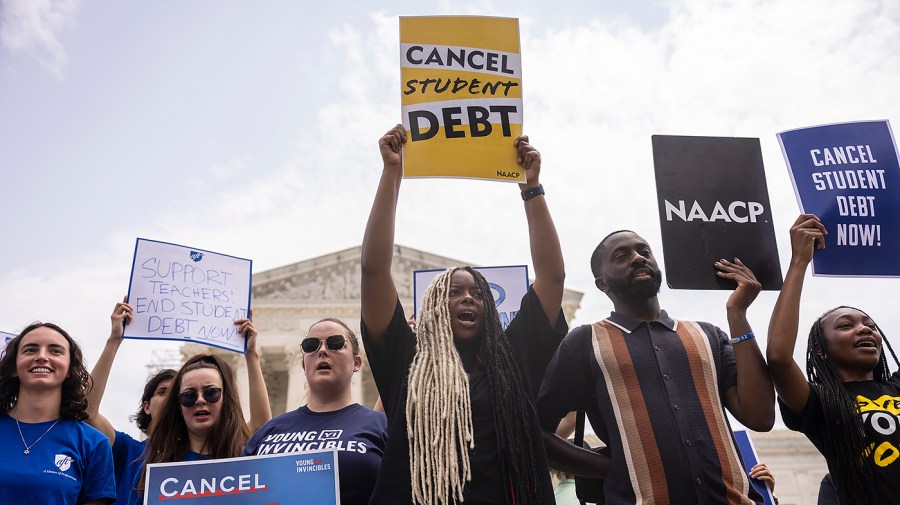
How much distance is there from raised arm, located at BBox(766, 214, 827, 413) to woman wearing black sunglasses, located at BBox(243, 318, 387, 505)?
1765 millimetres

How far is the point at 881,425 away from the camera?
131 inches

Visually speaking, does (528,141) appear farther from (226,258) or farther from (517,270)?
(226,258)

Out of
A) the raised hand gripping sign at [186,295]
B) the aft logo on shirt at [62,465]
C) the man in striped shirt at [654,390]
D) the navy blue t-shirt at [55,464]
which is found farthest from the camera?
the raised hand gripping sign at [186,295]

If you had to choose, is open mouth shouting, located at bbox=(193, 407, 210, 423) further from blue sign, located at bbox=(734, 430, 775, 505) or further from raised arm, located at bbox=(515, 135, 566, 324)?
blue sign, located at bbox=(734, 430, 775, 505)

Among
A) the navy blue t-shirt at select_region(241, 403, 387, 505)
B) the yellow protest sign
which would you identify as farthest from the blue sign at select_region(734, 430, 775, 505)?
the yellow protest sign

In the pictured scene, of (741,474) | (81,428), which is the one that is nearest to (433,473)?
(741,474)

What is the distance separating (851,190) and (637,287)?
157 centimetres

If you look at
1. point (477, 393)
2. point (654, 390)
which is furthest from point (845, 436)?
point (477, 393)

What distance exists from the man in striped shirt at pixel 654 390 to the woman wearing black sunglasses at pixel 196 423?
1767 millimetres

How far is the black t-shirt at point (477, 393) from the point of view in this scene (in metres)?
2.88

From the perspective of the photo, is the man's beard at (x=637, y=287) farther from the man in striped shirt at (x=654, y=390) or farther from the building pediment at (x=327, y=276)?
the building pediment at (x=327, y=276)

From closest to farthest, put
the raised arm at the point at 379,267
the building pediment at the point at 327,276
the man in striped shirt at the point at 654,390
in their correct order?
1. the man in striped shirt at the point at 654,390
2. the raised arm at the point at 379,267
3. the building pediment at the point at 327,276

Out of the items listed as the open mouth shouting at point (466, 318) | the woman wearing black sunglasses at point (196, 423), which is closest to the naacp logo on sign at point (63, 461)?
the woman wearing black sunglasses at point (196, 423)

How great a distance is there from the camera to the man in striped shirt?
281 centimetres
